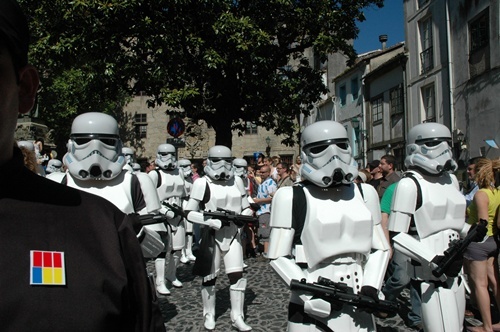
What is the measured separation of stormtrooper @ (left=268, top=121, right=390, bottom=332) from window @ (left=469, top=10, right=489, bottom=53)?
1418 cm

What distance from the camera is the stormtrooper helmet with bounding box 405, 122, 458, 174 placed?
4.24 m

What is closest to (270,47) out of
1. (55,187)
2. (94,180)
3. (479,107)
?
(479,107)

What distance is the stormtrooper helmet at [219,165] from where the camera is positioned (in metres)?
6.39

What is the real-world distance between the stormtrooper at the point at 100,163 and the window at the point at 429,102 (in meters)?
17.0

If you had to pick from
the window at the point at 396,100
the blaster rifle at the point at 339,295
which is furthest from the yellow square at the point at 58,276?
the window at the point at 396,100

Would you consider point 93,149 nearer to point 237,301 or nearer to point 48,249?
point 237,301

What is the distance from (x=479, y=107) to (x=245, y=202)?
12.0 metres

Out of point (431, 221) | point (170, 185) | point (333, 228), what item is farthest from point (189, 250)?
point (333, 228)

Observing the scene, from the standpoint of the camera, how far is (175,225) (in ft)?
26.5

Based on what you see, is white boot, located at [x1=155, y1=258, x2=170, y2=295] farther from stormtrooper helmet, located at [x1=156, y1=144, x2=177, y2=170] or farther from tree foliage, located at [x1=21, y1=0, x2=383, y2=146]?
tree foliage, located at [x1=21, y1=0, x2=383, y2=146]

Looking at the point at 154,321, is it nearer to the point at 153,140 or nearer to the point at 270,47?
the point at 270,47

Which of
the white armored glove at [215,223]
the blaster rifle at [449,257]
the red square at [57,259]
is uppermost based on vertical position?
the red square at [57,259]

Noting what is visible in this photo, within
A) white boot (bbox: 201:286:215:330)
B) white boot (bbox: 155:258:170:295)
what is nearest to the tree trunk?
white boot (bbox: 155:258:170:295)

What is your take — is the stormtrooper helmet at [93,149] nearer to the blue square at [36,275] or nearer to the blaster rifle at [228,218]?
the blaster rifle at [228,218]
